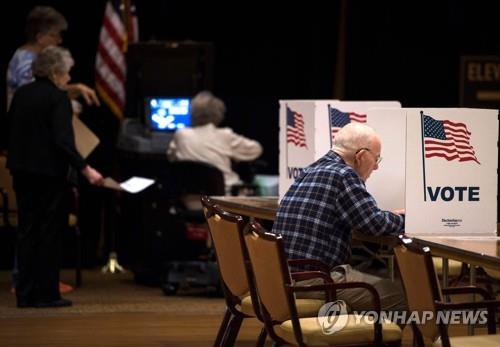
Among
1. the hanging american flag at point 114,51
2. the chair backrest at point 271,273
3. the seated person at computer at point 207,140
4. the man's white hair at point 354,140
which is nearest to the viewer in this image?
the chair backrest at point 271,273

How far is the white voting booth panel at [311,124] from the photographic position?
22.5 feet

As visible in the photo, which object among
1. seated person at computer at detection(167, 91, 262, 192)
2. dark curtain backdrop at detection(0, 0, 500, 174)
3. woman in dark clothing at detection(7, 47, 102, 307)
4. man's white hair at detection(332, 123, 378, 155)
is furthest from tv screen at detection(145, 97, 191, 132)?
man's white hair at detection(332, 123, 378, 155)

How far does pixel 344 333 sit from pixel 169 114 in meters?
5.29

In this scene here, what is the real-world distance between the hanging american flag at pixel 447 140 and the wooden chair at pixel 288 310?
83 cm

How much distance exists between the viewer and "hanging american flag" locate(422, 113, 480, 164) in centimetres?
563

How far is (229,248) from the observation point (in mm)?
5676

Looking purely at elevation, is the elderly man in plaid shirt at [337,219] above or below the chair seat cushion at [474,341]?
above

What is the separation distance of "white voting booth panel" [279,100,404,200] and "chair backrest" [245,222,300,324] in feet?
5.47

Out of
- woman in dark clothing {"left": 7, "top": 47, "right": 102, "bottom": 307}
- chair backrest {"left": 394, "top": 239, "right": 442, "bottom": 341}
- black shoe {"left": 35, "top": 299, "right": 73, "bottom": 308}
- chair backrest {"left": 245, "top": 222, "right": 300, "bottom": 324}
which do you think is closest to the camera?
chair backrest {"left": 394, "top": 239, "right": 442, "bottom": 341}

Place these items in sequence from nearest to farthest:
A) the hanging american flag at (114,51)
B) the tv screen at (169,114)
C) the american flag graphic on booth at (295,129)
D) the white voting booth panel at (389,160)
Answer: the white voting booth panel at (389,160) < the american flag graphic on booth at (295,129) < the tv screen at (169,114) < the hanging american flag at (114,51)

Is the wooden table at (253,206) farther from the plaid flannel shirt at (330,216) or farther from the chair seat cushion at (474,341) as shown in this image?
the chair seat cushion at (474,341)

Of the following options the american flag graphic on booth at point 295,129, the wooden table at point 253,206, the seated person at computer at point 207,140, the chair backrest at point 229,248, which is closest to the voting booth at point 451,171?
the chair backrest at point 229,248

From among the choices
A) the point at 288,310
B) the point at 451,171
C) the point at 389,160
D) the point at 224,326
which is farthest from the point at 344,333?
the point at 389,160

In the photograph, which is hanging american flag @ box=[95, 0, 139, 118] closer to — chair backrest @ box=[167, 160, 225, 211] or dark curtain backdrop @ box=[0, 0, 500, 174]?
dark curtain backdrop @ box=[0, 0, 500, 174]
